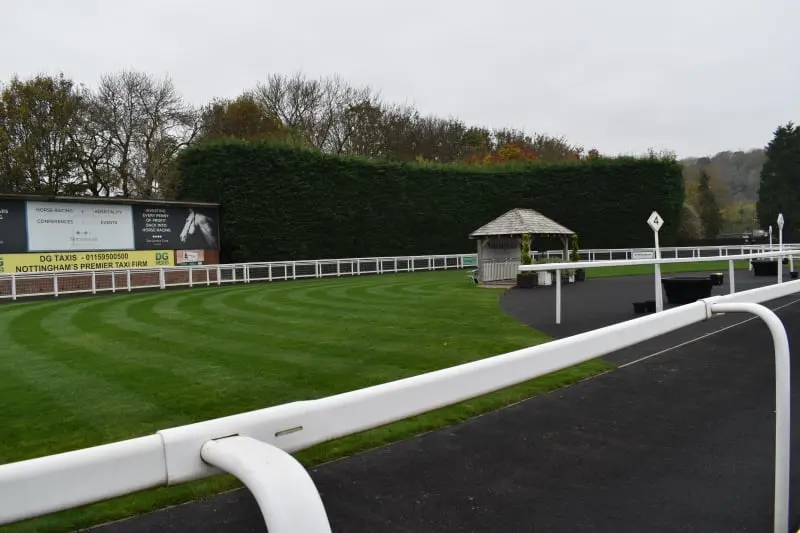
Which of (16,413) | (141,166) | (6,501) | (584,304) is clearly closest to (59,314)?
(16,413)

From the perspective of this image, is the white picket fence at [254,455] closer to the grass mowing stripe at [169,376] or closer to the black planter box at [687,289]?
the grass mowing stripe at [169,376]

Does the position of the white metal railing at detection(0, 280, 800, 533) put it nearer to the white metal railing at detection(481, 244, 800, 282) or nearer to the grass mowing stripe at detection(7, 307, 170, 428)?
the grass mowing stripe at detection(7, 307, 170, 428)

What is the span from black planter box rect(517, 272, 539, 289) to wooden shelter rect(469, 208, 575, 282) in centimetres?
130

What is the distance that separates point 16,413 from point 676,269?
95.9ft

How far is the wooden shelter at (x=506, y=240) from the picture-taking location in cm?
2078

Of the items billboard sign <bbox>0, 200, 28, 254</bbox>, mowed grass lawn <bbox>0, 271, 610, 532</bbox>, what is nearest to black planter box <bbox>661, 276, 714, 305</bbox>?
mowed grass lawn <bbox>0, 271, 610, 532</bbox>

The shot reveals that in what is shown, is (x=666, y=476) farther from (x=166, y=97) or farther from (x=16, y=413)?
(x=166, y=97)

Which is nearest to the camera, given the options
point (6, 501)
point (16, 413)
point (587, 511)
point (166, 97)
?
point (6, 501)

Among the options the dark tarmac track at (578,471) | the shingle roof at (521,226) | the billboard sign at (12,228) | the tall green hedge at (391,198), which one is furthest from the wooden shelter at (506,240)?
the billboard sign at (12,228)

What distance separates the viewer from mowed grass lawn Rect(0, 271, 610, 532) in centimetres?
466

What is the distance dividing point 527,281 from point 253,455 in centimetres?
1876

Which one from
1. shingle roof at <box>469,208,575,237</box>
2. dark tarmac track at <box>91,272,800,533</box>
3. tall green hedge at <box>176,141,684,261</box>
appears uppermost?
tall green hedge at <box>176,141,684,261</box>

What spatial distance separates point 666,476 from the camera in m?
3.75

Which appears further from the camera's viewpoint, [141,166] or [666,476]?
[141,166]
